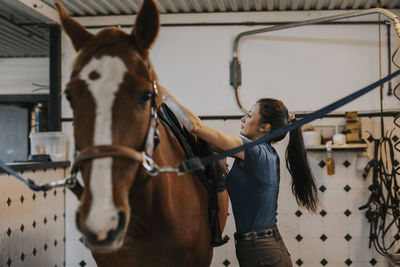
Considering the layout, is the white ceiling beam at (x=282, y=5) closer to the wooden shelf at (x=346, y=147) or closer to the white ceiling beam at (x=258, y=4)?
the white ceiling beam at (x=258, y=4)

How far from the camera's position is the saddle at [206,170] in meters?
1.88

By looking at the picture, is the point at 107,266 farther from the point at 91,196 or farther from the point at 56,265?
the point at 56,265

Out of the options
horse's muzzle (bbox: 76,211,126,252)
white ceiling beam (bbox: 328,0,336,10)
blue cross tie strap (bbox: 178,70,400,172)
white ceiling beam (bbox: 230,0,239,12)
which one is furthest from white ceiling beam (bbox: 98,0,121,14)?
horse's muzzle (bbox: 76,211,126,252)

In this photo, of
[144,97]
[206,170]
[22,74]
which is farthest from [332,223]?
[22,74]

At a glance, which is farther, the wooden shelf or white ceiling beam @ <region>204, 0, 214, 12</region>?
white ceiling beam @ <region>204, 0, 214, 12</region>

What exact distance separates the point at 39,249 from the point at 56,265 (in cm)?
41

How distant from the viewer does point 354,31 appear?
147 inches

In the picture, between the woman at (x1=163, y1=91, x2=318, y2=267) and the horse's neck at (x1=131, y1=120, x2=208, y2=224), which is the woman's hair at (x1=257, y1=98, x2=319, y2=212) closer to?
the woman at (x1=163, y1=91, x2=318, y2=267)

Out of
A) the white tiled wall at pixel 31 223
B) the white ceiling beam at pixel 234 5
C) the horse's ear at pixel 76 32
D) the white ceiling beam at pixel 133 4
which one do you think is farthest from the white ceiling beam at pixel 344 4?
the white tiled wall at pixel 31 223

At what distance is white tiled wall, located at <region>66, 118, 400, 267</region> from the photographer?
12.0 ft

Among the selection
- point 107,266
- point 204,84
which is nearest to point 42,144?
point 204,84

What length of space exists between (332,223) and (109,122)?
3134mm

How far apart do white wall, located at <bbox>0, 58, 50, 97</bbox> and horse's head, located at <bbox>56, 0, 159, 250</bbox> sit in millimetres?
4470

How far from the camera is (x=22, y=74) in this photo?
534 centimetres
